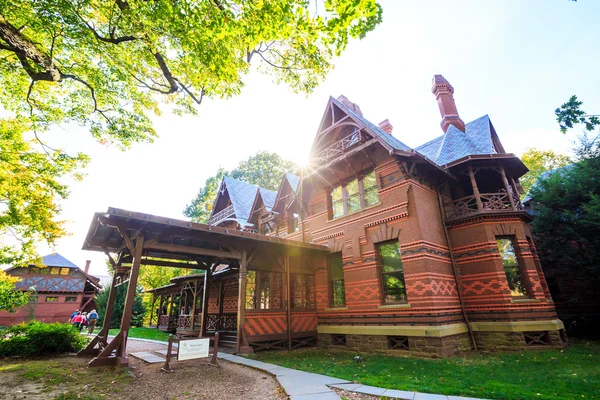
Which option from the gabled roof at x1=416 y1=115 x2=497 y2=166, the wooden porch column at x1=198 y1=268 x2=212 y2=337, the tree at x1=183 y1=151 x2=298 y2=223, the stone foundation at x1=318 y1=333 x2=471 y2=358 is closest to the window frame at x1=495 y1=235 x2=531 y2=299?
the stone foundation at x1=318 y1=333 x2=471 y2=358

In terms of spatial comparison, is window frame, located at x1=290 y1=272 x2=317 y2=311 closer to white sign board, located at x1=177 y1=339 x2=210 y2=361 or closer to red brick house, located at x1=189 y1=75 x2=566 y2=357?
red brick house, located at x1=189 y1=75 x2=566 y2=357

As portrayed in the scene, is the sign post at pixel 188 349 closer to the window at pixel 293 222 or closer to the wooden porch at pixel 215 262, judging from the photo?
the wooden porch at pixel 215 262

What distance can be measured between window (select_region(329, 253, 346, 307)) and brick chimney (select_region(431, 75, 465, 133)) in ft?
34.7

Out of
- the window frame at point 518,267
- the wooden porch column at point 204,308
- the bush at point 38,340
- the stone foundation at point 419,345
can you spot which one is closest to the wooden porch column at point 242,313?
the wooden porch column at point 204,308

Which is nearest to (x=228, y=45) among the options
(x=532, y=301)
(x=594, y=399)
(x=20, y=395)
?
(x=20, y=395)

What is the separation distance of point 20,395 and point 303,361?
6765 mm

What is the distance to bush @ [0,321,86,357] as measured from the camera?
9.32 metres

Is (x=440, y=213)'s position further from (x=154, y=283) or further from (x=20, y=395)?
(x=154, y=283)

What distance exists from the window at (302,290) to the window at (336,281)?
1031 millimetres

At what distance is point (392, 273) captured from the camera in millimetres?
11375

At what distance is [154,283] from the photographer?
1266 inches

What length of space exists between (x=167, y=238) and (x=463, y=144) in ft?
45.6

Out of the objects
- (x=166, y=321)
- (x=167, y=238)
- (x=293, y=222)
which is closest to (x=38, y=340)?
(x=167, y=238)

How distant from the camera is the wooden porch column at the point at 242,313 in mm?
10242
